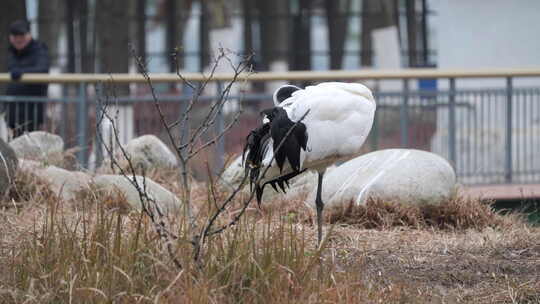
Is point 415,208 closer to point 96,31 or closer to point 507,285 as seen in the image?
point 507,285

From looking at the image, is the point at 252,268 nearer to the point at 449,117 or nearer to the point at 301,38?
the point at 449,117

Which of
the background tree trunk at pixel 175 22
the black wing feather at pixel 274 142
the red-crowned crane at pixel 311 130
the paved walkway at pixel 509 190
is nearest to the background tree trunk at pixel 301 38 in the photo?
the background tree trunk at pixel 175 22

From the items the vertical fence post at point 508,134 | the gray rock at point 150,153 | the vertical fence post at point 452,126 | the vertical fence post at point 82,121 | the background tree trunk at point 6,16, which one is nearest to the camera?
the gray rock at point 150,153

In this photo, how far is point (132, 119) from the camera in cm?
1240

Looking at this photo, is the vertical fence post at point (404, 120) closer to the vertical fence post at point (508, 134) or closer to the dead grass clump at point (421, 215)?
the vertical fence post at point (508, 134)

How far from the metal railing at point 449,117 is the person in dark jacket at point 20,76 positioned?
0.39ft

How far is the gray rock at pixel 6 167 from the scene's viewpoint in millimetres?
9141

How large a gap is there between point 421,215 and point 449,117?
3028mm

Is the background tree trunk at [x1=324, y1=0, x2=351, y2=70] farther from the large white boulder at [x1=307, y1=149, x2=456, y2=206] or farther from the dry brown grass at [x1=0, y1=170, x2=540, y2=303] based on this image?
the dry brown grass at [x1=0, y1=170, x2=540, y2=303]

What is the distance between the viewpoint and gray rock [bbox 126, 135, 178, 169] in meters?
10.7

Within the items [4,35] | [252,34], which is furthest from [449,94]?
[4,35]

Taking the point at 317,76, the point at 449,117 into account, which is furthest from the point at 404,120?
the point at 317,76

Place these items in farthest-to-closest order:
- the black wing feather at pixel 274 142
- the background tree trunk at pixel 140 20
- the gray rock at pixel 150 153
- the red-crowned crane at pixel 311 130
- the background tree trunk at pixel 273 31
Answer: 1. the background tree trunk at pixel 273 31
2. the background tree trunk at pixel 140 20
3. the gray rock at pixel 150 153
4. the red-crowned crane at pixel 311 130
5. the black wing feather at pixel 274 142

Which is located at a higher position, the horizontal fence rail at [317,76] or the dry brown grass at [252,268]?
the horizontal fence rail at [317,76]
